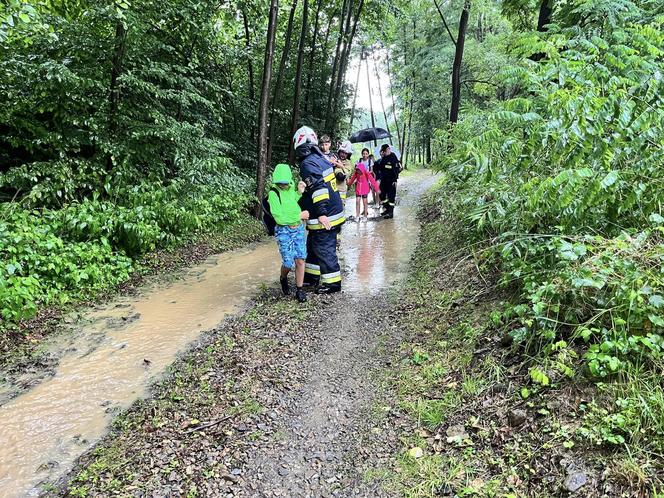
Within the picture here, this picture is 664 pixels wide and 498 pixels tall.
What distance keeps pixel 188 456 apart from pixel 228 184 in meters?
9.11

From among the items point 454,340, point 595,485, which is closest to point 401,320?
point 454,340

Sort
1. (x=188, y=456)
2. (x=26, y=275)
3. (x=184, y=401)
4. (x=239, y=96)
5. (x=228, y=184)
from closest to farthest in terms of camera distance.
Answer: (x=188, y=456), (x=184, y=401), (x=26, y=275), (x=228, y=184), (x=239, y=96)

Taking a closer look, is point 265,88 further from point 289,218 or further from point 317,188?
Answer: point 289,218

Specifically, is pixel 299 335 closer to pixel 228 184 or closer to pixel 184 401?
pixel 184 401

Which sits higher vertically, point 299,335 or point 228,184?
point 228,184

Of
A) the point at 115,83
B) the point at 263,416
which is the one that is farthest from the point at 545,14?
the point at 263,416

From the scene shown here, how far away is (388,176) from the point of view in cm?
1257

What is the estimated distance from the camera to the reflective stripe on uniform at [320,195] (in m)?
6.22

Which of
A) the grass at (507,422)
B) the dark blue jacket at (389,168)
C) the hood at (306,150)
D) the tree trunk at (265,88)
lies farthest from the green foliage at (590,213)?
the dark blue jacket at (389,168)

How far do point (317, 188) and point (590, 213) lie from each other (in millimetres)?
3504

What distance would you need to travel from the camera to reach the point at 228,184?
1152cm

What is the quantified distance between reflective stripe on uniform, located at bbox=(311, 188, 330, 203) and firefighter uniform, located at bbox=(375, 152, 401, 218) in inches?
263

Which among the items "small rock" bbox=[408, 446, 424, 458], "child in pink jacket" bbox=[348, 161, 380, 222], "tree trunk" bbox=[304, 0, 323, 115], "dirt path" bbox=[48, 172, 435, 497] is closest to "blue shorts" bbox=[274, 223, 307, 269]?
"dirt path" bbox=[48, 172, 435, 497]

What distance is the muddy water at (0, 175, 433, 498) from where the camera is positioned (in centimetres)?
347
